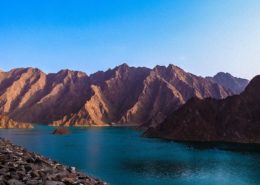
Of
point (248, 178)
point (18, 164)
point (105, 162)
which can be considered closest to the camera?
point (18, 164)

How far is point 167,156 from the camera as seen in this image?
130m

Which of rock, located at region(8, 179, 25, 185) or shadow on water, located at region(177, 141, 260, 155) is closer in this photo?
rock, located at region(8, 179, 25, 185)

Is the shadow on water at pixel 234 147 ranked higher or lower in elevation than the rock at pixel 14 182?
lower

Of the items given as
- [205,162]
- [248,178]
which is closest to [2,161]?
[248,178]

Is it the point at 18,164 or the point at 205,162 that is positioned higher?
Result: the point at 18,164

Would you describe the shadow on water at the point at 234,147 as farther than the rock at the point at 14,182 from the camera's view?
Yes

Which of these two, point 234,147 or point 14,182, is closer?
point 14,182

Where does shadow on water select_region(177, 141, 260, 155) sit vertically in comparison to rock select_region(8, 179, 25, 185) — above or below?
below

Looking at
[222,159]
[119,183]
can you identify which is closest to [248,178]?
[119,183]

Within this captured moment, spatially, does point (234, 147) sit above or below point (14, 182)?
below

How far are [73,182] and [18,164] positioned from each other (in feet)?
12.4

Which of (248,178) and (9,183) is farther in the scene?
(248,178)

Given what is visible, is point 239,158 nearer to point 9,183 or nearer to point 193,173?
point 193,173

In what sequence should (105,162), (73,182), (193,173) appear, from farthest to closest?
(105,162), (193,173), (73,182)
